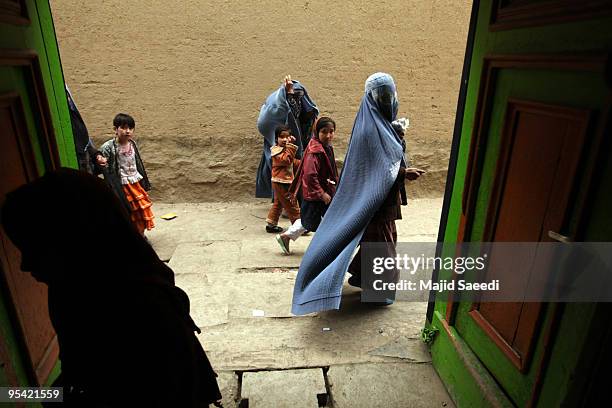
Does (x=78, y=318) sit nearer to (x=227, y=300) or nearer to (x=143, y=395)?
(x=143, y=395)

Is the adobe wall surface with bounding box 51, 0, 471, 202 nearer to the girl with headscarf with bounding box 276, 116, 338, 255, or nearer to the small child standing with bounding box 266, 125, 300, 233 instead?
the small child standing with bounding box 266, 125, 300, 233

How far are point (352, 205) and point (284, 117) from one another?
2544 mm

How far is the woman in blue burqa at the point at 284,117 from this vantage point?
523cm

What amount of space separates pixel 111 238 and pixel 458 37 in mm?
5995

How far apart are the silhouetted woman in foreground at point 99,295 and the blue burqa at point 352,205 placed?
5.75 feet

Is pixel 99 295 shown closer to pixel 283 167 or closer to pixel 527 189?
pixel 527 189

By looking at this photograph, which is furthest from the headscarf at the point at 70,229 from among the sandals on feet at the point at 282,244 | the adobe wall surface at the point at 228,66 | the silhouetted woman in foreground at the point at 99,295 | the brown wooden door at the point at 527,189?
the adobe wall surface at the point at 228,66

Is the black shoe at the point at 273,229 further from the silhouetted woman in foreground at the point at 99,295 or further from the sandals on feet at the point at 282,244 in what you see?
the silhouetted woman in foreground at the point at 99,295

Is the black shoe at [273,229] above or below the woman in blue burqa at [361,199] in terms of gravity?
below

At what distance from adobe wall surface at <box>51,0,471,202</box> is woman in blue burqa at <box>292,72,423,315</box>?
9.47ft

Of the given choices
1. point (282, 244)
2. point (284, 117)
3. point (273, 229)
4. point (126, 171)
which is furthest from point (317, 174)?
point (126, 171)

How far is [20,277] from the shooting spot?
168 centimetres

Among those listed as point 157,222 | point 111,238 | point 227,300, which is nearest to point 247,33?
point 157,222

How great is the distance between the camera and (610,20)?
4.17ft
